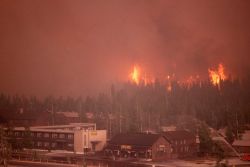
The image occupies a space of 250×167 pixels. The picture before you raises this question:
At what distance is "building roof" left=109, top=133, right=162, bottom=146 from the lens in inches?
607

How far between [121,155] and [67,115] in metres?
12.8

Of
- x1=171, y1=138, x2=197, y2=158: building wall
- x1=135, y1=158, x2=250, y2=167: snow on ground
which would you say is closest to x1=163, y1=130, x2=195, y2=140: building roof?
x1=171, y1=138, x2=197, y2=158: building wall

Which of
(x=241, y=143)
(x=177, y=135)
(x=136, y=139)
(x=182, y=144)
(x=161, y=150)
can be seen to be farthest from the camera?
(x=177, y=135)

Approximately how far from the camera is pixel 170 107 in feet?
81.8

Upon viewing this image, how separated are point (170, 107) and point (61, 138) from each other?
9.18m

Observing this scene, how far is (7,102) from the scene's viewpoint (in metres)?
29.8

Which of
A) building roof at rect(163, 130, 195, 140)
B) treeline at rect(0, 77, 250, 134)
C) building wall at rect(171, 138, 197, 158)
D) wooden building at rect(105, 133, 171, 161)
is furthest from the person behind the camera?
treeline at rect(0, 77, 250, 134)

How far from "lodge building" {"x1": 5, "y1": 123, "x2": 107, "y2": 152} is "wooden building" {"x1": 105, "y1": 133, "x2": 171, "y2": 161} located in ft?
4.23

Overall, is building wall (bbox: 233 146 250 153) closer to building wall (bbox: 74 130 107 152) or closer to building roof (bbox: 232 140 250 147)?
building roof (bbox: 232 140 250 147)

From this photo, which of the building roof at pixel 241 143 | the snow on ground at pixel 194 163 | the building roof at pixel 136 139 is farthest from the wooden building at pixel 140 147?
the building roof at pixel 241 143

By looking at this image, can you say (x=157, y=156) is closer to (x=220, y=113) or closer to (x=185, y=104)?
(x=220, y=113)

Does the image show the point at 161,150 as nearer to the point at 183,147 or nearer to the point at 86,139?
the point at 183,147

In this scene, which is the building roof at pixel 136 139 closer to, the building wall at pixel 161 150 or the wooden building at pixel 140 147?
the wooden building at pixel 140 147

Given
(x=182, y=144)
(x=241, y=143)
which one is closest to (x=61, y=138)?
(x=182, y=144)
